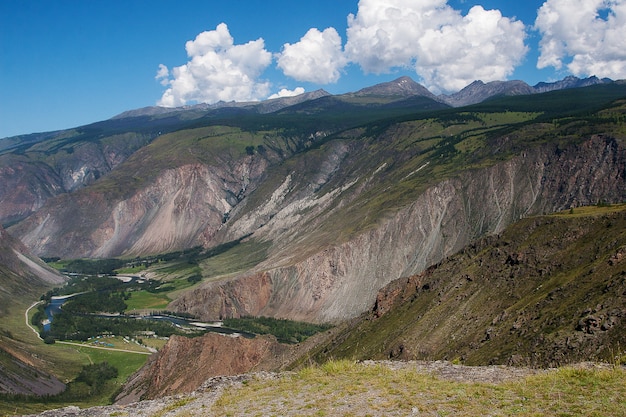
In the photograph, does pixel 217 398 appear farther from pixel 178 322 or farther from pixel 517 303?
pixel 178 322

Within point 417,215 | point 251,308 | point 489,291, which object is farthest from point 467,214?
point 489,291

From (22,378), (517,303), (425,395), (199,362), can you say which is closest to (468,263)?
(517,303)

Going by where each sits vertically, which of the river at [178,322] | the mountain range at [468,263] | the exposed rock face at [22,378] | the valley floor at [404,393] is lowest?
the river at [178,322]

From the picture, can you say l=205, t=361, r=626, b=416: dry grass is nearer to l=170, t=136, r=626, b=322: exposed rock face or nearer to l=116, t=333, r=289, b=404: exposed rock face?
l=116, t=333, r=289, b=404: exposed rock face

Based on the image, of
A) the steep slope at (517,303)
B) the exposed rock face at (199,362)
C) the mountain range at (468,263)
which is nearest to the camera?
the steep slope at (517,303)

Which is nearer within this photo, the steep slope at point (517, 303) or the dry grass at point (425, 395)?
the dry grass at point (425, 395)

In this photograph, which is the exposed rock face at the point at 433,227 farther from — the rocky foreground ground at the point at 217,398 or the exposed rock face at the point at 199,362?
the rocky foreground ground at the point at 217,398

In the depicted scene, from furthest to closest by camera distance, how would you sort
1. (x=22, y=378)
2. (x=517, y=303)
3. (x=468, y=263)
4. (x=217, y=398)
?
(x=22, y=378)
(x=468, y=263)
(x=517, y=303)
(x=217, y=398)

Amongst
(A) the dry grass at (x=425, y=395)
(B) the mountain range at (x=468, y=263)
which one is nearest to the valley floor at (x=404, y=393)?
(A) the dry grass at (x=425, y=395)
